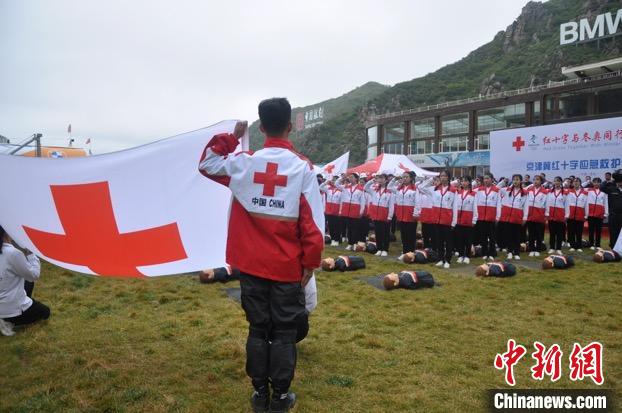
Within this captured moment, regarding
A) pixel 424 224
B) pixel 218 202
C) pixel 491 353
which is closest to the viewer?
pixel 218 202

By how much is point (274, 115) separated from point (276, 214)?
812mm

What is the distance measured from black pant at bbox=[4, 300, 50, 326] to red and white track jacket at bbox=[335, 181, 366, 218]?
9.17m

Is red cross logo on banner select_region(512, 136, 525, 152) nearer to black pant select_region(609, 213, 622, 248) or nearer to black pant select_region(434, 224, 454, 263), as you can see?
black pant select_region(609, 213, 622, 248)

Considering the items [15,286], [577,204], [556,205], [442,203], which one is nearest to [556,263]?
[442,203]

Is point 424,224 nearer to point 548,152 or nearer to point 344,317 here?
point 344,317

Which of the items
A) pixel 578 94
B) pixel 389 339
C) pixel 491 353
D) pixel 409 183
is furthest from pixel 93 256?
pixel 578 94

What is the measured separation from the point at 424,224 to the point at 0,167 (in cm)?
977

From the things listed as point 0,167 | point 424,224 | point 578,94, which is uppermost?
point 578,94

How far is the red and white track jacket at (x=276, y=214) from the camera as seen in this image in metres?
3.41

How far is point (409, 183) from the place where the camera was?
12039mm

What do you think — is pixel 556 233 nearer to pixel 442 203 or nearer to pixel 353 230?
pixel 442 203

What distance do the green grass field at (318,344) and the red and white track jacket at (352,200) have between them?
5.64m

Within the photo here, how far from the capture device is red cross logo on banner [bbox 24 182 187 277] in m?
4.24

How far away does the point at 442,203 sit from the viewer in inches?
417
